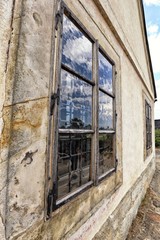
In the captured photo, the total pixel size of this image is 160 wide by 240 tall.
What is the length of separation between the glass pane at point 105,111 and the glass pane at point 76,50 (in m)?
0.40

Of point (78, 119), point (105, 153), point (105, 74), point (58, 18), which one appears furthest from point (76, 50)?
point (105, 153)

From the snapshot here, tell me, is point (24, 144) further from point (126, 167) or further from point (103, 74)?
point (126, 167)

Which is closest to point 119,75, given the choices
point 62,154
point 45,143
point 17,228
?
point 62,154

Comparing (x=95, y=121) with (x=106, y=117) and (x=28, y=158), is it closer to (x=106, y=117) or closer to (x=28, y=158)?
(x=106, y=117)

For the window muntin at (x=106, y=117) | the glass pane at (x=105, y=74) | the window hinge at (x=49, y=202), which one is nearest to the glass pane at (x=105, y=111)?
the window muntin at (x=106, y=117)

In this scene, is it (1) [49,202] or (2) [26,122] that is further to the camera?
(1) [49,202]

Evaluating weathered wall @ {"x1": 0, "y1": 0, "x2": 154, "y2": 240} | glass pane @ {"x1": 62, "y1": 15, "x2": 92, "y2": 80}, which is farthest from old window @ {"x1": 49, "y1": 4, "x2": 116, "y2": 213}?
weathered wall @ {"x1": 0, "y1": 0, "x2": 154, "y2": 240}

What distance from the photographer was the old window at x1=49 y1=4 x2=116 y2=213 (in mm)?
1391

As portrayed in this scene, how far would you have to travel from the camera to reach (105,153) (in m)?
2.27

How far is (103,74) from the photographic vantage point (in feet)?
7.37

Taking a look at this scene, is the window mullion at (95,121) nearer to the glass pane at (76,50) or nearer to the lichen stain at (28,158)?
the glass pane at (76,50)

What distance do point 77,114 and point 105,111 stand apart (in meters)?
0.72

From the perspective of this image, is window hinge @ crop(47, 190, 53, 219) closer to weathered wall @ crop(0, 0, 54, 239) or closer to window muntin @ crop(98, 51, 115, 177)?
weathered wall @ crop(0, 0, 54, 239)

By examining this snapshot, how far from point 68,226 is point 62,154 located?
0.55 m
